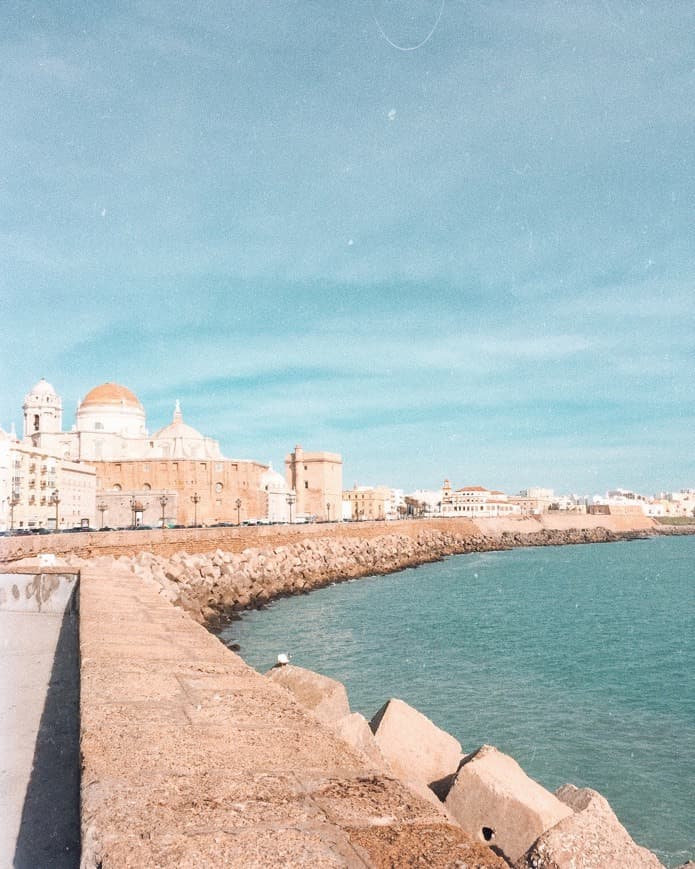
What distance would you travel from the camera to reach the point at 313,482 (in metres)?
81.6

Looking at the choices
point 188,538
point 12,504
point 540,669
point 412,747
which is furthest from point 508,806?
point 12,504

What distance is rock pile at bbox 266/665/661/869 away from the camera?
184 inches

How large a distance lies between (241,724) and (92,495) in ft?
189

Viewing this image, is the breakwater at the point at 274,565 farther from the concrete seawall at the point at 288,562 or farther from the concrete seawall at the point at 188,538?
the concrete seawall at the point at 188,538

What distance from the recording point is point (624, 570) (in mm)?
53188

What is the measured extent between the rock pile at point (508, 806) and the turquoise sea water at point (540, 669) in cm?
320

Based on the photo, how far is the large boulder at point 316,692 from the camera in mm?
7098

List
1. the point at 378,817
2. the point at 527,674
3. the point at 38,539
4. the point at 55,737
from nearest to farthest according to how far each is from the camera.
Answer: the point at 378,817 → the point at 55,737 → the point at 527,674 → the point at 38,539

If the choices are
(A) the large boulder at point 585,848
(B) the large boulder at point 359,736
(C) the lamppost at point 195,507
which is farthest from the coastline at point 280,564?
(A) the large boulder at point 585,848

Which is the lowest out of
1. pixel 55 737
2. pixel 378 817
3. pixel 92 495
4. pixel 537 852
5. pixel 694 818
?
pixel 694 818

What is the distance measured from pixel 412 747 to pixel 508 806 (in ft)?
6.52

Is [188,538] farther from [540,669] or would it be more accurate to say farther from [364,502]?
[364,502]

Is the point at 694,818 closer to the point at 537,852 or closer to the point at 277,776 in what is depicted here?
the point at 537,852

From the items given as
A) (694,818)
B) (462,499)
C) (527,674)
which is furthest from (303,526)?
(462,499)
